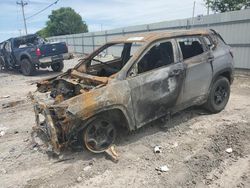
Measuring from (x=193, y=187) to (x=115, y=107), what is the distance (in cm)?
162

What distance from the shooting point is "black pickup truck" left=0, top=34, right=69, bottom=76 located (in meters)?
14.3

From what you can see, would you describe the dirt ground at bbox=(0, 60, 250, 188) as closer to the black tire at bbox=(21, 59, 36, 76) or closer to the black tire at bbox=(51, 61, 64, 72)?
the black tire at bbox=(21, 59, 36, 76)

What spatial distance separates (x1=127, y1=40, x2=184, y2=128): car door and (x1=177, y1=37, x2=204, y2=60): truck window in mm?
263

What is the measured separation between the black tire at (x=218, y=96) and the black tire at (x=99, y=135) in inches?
92.4

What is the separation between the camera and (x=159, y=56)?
554 centimetres

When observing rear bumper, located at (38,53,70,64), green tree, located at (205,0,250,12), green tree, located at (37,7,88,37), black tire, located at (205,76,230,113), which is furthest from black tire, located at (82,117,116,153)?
green tree, located at (37,7,88,37)

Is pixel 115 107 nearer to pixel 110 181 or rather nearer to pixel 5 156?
pixel 110 181

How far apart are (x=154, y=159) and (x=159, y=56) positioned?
74.9 inches

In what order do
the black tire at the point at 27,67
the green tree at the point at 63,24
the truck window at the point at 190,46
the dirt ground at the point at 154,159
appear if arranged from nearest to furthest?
the dirt ground at the point at 154,159, the truck window at the point at 190,46, the black tire at the point at 27,67, the green tree at the point at 63,24

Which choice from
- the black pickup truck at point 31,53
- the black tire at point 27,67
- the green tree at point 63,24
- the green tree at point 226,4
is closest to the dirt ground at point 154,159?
the black pickup truck at point 31,53

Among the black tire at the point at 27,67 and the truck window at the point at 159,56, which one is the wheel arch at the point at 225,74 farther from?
the black tire at the point at 27,67

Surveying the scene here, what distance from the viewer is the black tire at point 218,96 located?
622cm

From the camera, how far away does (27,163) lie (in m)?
4.75

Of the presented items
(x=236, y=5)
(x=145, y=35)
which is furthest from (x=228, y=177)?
(x=236, y=5)
